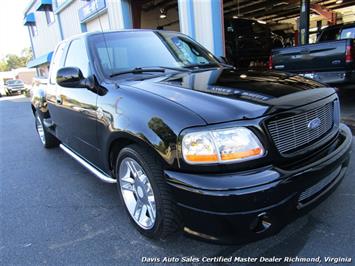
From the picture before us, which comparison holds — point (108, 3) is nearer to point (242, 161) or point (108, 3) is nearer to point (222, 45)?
point (222, 45)

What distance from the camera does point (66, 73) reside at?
331cm

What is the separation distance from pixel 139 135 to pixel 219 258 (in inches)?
44.0

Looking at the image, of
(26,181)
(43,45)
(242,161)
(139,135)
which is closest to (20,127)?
(26,181)

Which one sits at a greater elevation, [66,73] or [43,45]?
[43,45]

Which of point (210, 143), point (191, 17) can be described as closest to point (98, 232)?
point (210, 143)

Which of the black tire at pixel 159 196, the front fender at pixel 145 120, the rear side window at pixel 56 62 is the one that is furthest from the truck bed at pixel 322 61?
the black tire at pixel 159 196

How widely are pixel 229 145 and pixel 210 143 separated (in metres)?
0.12

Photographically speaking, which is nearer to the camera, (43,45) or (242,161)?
(242,161)

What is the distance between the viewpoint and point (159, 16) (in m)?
16.8

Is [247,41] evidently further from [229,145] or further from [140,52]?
[229,145]

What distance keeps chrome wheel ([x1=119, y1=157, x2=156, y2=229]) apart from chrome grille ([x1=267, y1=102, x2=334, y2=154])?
103cm

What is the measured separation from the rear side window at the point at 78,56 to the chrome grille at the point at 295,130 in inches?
83.7

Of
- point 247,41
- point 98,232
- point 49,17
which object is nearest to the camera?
point 98,232

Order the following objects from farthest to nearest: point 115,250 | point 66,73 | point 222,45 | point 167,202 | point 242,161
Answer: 1. point 222,45
2. point 66,73
3. point 115,250
4. point 167,202
5. point 242,161
